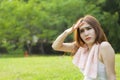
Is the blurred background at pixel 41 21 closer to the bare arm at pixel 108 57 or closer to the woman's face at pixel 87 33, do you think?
the woman's face at pixel 87 33

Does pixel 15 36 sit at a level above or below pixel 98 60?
below

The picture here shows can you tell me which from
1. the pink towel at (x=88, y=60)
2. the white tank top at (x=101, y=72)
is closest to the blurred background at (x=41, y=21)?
the pink towel at (x=88, y=60)

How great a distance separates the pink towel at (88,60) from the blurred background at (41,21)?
2448 centimetres

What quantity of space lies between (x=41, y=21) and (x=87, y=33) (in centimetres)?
2517

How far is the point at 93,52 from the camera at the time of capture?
324 centimetres

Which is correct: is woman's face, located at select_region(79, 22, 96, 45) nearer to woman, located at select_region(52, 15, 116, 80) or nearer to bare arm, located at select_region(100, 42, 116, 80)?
woman, located at select_region(52, 15, 116, 80)

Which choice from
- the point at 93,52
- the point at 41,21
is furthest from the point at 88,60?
the point at 41,21

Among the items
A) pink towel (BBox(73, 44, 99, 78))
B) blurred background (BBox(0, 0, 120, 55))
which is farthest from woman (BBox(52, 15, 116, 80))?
blurred background (BBox(0, 0, 120, 55))

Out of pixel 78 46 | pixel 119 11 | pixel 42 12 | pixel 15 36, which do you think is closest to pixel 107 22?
pixel 119 11

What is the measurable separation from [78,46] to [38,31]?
25.4m

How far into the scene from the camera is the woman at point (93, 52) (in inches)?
125

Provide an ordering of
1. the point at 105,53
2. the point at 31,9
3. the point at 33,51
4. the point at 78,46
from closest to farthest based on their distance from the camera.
A: the point at 105,53, the point at 78,46, the point at 31,9, the point at 33,51

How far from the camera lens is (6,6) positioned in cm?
2814

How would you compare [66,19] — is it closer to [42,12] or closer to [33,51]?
[42,12]
